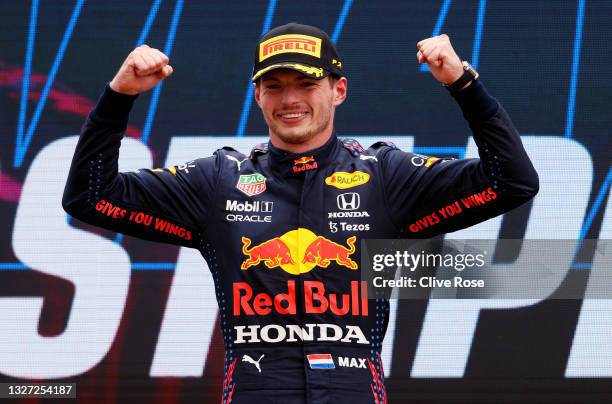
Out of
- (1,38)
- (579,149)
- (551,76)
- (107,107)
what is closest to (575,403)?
(579,149)

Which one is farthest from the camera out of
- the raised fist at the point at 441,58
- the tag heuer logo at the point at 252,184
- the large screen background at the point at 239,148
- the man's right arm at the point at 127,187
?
the large screen background at the point at 239,148

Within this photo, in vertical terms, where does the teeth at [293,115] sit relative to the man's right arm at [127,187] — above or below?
above

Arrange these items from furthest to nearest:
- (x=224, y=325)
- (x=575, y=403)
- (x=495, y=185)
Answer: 1. (x=575, y=403)
2. (x=224, y=325)
3. (x=495, y=185)

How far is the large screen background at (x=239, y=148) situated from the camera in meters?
3.76

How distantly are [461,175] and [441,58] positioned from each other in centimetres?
29

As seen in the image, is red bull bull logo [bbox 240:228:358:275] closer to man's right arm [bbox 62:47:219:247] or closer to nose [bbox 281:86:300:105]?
man's right arm [bbox 62:47:219:247]

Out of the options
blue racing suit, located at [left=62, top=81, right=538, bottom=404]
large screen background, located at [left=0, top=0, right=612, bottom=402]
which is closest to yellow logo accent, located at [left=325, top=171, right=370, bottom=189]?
blue racing suit, located at [left=62, top=81, right=538, bottom=404]

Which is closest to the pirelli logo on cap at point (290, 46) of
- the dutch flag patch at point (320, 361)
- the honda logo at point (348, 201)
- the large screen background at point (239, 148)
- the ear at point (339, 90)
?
the ear at point (339, 90)

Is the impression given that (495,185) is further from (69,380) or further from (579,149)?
(69,380)

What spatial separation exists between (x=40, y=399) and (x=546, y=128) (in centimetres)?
221

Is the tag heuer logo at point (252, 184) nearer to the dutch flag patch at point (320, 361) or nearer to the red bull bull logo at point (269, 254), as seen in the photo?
the red bull bull logo at point (269, 254)

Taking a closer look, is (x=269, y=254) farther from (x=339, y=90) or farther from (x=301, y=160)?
(x=339, y=90)

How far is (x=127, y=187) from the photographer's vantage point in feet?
7.59

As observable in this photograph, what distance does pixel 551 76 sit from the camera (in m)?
3.82
